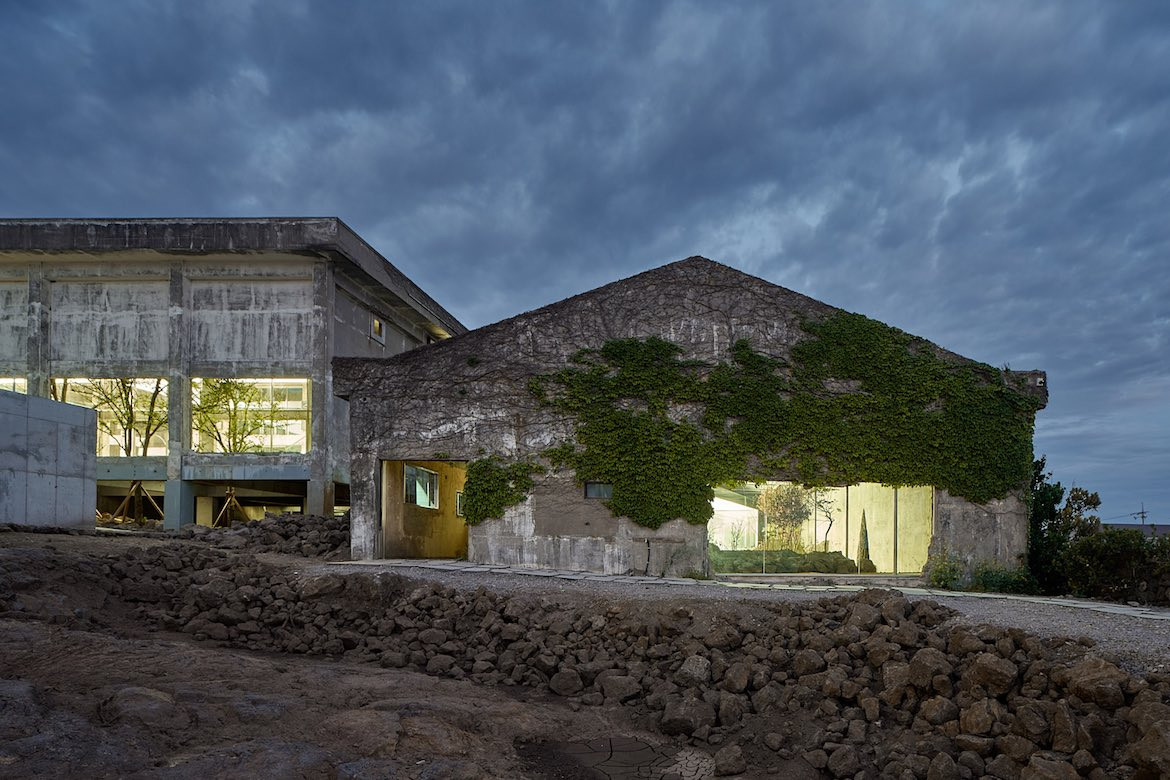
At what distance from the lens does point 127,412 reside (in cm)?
2683

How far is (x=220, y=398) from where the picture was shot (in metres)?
27.0

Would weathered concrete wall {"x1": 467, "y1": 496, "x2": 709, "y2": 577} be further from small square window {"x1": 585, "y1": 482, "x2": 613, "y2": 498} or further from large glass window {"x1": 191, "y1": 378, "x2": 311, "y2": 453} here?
large glass window {"x1": 191, "y1": 378, "x2": 311, "y2": 453}

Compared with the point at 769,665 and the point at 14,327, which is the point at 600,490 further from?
the point at 14,327

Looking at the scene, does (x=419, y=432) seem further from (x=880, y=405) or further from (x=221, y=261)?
(x=221, y=261)

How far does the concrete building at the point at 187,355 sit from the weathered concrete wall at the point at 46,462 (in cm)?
858

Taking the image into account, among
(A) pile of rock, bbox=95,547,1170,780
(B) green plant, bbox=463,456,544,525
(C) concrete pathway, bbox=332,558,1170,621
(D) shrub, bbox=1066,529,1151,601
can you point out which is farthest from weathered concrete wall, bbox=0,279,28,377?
(D) shrub, bbox=1066,529,1151,601

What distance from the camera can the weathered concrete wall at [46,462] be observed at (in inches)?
618

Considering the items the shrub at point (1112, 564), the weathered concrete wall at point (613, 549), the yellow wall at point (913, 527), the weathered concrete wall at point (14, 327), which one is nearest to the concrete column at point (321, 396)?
the weathered concrete wall at point (14, 327)

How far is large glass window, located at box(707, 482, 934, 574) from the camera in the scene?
16.8m

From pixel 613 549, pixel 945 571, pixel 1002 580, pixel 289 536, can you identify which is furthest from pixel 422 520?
pixel 1002 580

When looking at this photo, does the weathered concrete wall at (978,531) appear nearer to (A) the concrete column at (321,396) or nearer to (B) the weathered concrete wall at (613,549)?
(B) the weathered concrete wall at (613,549)

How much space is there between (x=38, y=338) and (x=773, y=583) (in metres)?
25.6

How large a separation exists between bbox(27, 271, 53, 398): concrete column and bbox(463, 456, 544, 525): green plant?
1880 centimetres

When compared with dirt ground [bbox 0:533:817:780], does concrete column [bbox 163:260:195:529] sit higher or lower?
higher
